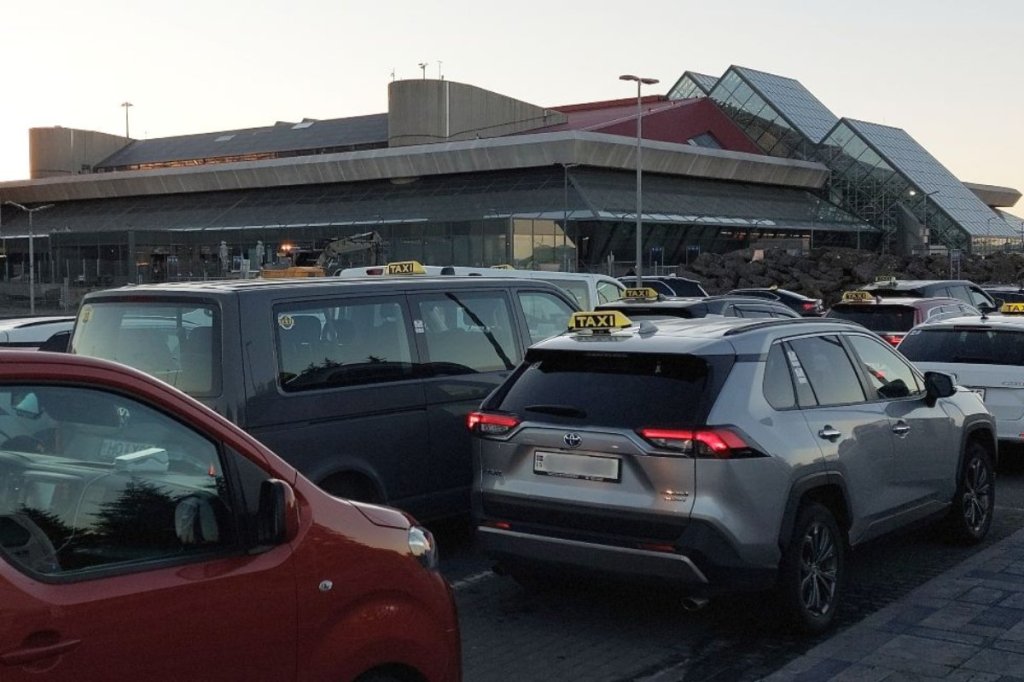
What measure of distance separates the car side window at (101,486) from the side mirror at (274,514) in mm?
81

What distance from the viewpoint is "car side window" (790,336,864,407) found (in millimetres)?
6461

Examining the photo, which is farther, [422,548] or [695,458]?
[695,458]

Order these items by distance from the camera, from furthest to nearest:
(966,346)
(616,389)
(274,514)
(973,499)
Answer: (966,346) < (973,499) < (616,389) < (274,514)

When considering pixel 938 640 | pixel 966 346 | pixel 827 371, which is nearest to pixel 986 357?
pixel 966 346

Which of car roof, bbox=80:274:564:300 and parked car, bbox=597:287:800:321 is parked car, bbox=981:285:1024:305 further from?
car roof, bbox=80:274:564:300

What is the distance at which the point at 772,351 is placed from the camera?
20.5ft

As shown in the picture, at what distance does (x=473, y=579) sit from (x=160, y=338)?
2.46 meters

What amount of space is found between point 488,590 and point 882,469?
2.47m

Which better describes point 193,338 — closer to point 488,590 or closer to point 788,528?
point 488,590

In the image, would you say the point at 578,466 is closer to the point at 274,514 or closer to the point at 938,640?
the point at 938,640

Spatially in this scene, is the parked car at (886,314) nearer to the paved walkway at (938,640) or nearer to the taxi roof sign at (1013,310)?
the taxi roof sign at (1013,310)

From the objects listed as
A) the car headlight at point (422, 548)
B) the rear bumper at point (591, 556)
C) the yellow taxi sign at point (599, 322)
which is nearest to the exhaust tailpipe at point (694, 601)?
the rear bumper at point (591, 556)

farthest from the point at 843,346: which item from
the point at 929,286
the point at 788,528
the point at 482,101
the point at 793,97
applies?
the point at 793,97

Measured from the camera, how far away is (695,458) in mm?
5586
